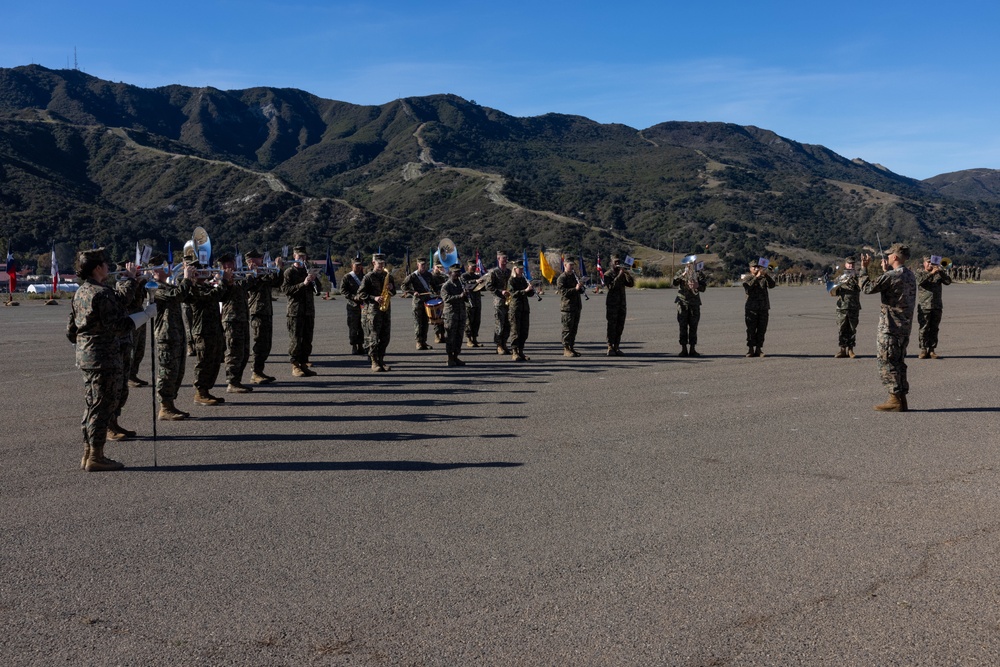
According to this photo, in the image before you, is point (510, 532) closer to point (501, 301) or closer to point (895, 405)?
point (895, 405)

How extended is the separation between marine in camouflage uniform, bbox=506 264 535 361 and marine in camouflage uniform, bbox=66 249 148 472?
362 inches

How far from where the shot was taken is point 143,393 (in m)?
12.2

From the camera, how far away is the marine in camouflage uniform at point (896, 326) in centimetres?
1040

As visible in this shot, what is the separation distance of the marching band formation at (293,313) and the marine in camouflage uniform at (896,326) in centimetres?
1

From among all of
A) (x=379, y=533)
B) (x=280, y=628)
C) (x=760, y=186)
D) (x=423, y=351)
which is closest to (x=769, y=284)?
(x=423, y=351)

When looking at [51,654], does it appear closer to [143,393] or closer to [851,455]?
[851,455]

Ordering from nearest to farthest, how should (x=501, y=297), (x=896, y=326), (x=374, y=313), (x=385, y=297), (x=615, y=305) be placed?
(x=896, y=326)
(x=374, y=313)
(x=385, y=297)
(x=615, y=305)
(x=501, y=297)

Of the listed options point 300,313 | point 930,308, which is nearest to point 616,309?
point 930,308

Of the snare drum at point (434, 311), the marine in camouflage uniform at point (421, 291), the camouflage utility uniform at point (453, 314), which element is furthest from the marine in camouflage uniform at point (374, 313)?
the snare drum at point (434, 311)

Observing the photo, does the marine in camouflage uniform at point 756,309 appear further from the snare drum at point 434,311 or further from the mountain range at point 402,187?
the mountain range at point 402,187

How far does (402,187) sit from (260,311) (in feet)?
329

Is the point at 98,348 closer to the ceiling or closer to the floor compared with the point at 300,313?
closer to the floor

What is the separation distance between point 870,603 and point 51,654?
4.13 meters

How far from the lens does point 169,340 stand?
33.1 ft
